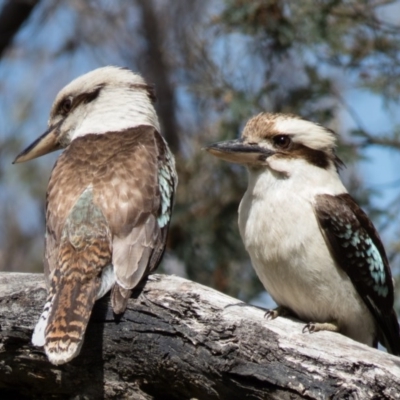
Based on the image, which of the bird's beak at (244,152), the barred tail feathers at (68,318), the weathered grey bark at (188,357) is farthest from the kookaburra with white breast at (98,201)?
the bird's beak at (244,152)

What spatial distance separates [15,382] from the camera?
3.90 metres

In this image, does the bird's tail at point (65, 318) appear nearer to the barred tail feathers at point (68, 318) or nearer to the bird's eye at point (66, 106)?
the barred tail feathers at point (68, 318)

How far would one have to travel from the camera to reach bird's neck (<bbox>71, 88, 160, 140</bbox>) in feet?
15.5

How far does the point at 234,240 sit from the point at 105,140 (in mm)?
1898

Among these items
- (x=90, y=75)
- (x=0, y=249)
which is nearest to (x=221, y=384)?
(x=90, y=75)

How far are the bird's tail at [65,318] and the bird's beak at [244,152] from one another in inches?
31.7

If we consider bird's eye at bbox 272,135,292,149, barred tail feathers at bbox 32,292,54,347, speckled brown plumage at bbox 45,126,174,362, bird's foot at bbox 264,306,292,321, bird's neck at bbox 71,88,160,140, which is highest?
bird's eye at bbox 272,135,292,149

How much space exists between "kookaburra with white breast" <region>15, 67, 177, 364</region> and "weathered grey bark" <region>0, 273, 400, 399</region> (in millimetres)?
124

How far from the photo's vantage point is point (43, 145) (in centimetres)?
482

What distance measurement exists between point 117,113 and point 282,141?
93 cm

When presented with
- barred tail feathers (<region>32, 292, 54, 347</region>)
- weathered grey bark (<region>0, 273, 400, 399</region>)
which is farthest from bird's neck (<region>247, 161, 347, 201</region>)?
barred tail feathers (<region>32, 292, 54, 347</region>)

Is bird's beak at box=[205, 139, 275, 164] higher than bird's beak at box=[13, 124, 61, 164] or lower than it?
higher

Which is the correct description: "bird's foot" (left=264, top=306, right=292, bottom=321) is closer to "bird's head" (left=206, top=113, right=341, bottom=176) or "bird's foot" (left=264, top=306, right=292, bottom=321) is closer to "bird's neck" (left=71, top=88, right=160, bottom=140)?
"bird's head" (left=206, top=113, right=341, bottom=176)

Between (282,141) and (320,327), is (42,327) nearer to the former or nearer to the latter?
(320,327)
